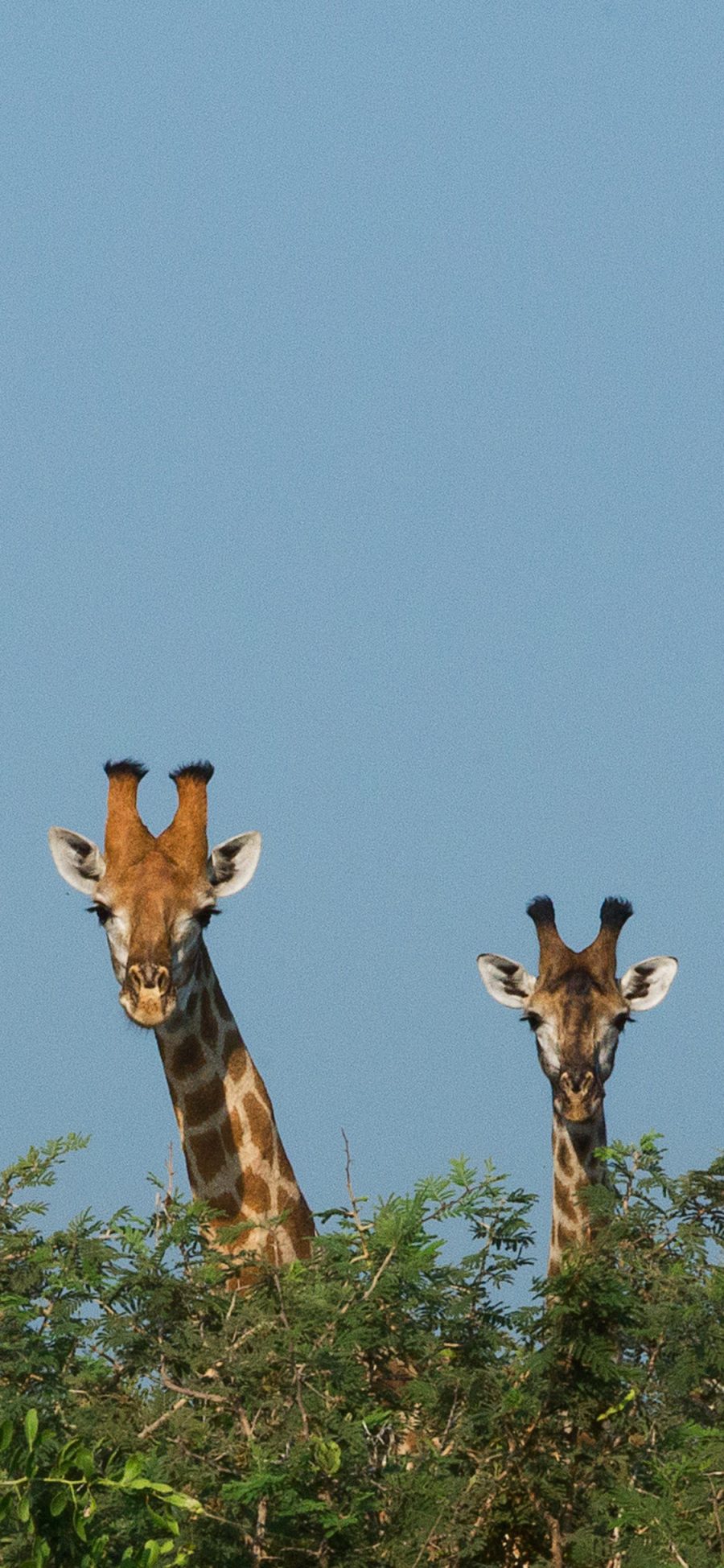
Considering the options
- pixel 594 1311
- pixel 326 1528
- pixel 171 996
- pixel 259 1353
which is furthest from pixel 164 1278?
pixel 171 996

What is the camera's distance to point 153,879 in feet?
37.0

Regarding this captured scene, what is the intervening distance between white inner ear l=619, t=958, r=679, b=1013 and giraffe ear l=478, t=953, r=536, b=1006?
65cm

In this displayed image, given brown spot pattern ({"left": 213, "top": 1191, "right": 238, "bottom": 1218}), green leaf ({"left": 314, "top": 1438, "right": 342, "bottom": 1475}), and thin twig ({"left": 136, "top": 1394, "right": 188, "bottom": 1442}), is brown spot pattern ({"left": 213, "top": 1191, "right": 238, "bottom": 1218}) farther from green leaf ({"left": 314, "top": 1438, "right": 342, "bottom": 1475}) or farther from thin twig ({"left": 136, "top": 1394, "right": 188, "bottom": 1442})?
green leaf ({"left": 314, "top": 1438, "right": 342, "bottom": 1475})

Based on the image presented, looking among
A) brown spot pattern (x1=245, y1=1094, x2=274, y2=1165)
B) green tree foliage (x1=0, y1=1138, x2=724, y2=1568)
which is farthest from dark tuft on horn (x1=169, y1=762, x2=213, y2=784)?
green tree foliage (x1=0, y1=1138, x2=724, y2=1568)

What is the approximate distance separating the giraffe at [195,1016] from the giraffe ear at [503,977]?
1755 millimetres

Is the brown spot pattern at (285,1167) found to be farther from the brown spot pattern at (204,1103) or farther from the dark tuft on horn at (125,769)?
the dark tuft on horn at (125,769)

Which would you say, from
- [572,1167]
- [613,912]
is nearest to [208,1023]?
[572,1167]

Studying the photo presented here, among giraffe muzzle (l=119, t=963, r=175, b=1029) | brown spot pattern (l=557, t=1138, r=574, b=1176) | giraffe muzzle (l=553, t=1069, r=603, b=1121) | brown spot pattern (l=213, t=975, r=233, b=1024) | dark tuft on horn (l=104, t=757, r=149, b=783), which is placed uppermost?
dark tuft on horn (l=104, t=757, r=149, b=783)

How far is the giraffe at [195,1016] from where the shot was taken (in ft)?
35.4

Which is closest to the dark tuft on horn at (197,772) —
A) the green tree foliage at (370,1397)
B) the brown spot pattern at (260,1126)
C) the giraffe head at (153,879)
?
the giraffe head at (153,879)

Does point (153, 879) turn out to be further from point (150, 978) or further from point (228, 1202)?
point (228, 1202)

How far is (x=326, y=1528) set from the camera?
6.20 metres

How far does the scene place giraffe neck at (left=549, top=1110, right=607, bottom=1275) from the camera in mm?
11430

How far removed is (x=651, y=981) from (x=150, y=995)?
3.36 metres
